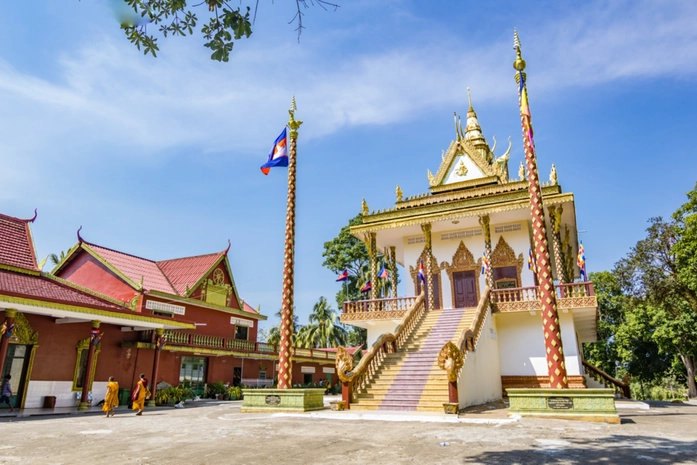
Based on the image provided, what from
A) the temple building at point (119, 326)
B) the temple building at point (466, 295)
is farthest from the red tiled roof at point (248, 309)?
the temple building at point (466, 295)

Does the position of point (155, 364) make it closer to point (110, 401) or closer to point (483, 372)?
point (110, 401)

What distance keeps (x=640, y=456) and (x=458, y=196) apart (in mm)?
16770

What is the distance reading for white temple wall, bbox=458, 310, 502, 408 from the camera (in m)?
12.9

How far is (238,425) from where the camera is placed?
9.56 meters

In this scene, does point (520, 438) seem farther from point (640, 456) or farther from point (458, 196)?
point (458, 196)

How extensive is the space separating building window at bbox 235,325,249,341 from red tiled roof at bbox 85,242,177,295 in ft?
16.6

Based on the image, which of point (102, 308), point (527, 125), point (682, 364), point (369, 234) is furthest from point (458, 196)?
point (682, 364)

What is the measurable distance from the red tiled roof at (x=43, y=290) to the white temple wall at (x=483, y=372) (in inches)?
460

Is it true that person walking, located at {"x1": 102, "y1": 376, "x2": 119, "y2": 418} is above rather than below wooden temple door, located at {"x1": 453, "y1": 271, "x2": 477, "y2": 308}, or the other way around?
below

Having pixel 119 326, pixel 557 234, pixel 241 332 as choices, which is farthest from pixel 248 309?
pixel 557 234

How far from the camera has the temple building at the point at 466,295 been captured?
542 inches

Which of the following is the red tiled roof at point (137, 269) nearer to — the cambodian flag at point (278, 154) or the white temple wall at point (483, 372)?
the cambodian flag at point (278, 154)

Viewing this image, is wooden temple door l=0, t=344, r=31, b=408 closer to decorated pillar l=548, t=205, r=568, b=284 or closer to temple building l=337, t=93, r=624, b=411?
temple building l=337, t=93, r=624, b=411

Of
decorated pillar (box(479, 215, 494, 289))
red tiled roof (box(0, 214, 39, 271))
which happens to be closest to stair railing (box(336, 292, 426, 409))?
decorated pillar (box(479, 215, 494, 289))
